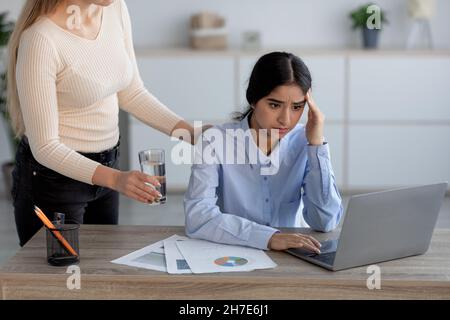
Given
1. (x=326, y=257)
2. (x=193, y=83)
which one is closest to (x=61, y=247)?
(x=326, y=257)

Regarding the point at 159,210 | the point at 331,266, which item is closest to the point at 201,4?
the point at 159,210

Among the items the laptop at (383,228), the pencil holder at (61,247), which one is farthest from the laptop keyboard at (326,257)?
the pencil holder at (61,247)

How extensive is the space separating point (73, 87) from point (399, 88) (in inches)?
148

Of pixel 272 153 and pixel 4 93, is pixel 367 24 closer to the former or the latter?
pixel 4 93

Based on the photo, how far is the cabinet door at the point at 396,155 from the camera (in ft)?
19.1

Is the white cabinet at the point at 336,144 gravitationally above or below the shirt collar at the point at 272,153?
below

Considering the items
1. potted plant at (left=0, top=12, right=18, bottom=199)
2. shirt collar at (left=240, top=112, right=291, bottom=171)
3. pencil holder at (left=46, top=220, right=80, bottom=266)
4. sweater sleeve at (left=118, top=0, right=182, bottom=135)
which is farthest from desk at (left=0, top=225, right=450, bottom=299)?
potted plant at (left=0, top=12, right=18, bottom=199)

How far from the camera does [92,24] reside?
8.42ft

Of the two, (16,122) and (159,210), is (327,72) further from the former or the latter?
(16,122)

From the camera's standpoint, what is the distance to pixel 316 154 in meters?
2.46

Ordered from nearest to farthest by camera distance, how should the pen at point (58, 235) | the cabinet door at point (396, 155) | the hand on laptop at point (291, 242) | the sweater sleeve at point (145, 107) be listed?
the pen at point (58, 235)
the hand on laptop at point (291, 242)
the sweater sleeve at point (145, 107)
the cabinet door at point (396, 155)

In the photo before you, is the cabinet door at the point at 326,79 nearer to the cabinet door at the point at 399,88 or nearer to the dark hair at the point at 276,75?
the cabinet door at the point at 399,88

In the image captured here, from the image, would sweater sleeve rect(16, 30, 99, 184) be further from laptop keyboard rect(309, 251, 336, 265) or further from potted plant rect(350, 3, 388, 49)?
potted plant rect(350, 3, 388, 49)

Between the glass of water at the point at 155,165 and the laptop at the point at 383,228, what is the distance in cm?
40
